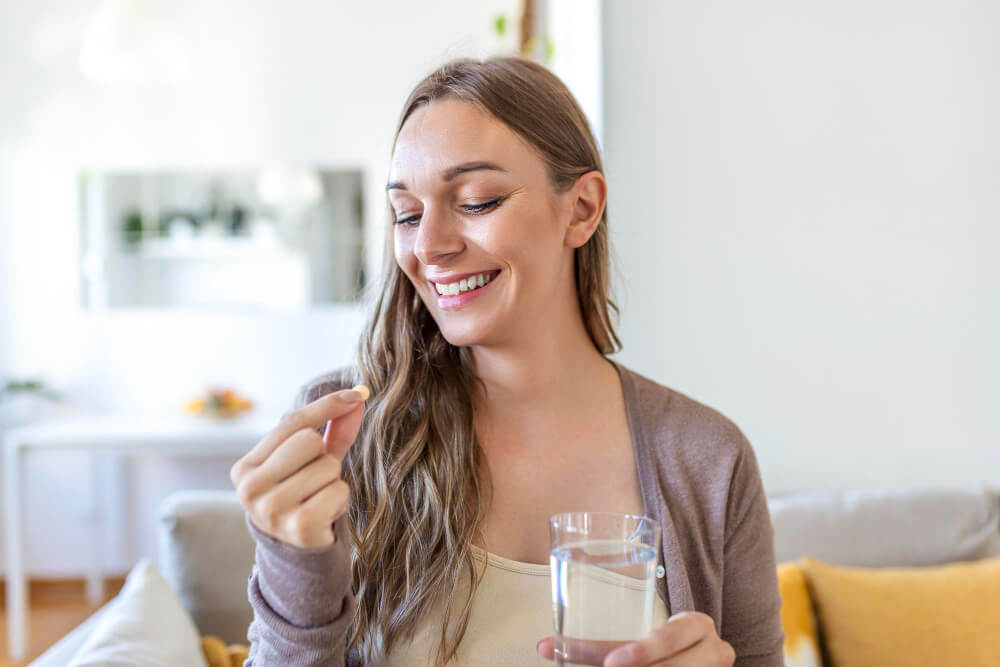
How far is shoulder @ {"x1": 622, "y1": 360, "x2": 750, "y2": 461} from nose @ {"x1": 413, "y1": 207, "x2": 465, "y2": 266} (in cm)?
36

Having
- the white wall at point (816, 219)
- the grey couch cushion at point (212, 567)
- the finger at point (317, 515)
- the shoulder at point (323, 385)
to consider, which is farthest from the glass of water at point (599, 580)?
the white wall at point (816, 219)

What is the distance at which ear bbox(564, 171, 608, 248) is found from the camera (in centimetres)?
123

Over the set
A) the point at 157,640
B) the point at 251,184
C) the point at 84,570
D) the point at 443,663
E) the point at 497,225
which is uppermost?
the point at 251,184

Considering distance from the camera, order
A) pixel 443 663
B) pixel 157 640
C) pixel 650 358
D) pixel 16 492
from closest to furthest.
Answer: pixel 443 663 < pixel 157 640 < pixel 650 358 < pixel 16 492

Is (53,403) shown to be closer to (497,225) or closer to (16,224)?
(16,224)

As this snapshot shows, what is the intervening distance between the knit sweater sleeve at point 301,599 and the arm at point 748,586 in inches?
21.0

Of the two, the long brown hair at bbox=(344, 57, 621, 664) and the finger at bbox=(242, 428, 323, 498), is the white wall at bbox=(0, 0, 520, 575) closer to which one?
the long brown hair at bbox=(344, 57, 621, 664)

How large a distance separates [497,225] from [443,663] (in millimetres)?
522

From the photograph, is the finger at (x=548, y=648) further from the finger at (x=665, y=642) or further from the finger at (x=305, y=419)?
the finger at (x=305, y=419)

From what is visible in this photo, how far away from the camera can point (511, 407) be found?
127 cm

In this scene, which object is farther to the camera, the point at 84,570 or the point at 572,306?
the point at 84,570

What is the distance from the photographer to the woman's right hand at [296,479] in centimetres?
80

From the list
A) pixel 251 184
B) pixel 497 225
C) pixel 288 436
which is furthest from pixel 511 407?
pixel 251 184

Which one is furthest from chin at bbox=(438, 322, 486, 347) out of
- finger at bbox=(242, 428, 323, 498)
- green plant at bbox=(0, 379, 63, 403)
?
green plant at bbox=(0, 379, 63, 403)
